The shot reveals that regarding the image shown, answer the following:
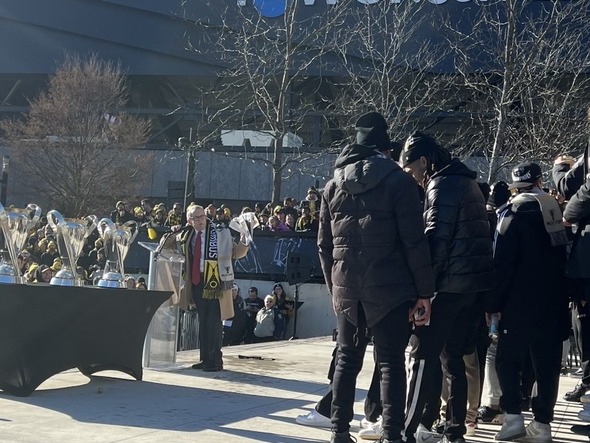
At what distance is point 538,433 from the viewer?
6.99 m

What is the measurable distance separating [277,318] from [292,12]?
29.2ft

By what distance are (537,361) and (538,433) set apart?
0.50 meters

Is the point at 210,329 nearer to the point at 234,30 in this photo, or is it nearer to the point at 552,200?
the point at 552,200

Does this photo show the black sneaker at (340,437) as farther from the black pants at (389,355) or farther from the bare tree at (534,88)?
the bare tree at (534,88)

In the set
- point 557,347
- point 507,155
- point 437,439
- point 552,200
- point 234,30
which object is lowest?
point 437,439

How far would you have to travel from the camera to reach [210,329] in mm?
10594

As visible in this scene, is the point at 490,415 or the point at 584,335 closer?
the point at 490,415

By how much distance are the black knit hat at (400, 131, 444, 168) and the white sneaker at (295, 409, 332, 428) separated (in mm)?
2022

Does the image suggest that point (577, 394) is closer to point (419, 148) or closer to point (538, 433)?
point (538, 433)

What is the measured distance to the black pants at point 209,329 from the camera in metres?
10.4

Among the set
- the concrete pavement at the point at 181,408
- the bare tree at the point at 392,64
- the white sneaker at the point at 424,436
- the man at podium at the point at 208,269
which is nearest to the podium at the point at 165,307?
the man at podium at the point at 208,269

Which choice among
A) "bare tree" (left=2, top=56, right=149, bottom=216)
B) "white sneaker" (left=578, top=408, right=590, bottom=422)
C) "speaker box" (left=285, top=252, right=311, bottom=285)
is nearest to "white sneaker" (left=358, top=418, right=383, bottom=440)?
"white sneaker" (left=578, top=408, right=590, bottom=422)

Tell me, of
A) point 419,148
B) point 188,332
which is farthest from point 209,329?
point 188,332

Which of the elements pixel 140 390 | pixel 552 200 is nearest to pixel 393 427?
pixel 552 200
